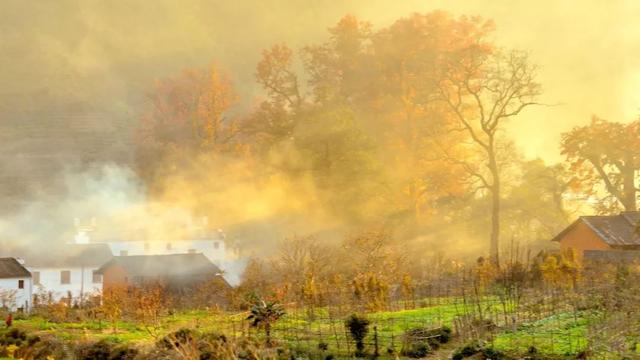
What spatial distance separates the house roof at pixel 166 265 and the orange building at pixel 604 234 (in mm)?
15400

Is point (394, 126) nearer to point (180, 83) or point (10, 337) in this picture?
point (180, 83)

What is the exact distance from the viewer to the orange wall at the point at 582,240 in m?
27.8

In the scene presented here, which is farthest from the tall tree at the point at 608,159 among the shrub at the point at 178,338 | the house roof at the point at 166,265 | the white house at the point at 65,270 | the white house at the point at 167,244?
the shrub at the point at 178,338

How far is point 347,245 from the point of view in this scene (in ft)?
87.3

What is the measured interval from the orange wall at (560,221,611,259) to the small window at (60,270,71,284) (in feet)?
78.0

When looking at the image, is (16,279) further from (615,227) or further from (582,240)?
(615,227)

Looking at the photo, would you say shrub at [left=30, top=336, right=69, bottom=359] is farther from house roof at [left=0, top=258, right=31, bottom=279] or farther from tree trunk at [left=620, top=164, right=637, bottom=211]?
tree trunk at [left=620, top=164, right=637, bottom=211]

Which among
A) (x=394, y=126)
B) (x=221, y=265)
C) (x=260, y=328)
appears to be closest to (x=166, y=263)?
(x=221, y=265)

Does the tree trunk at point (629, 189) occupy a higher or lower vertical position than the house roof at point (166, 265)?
higher

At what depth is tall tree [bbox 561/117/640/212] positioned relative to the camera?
31.1 m

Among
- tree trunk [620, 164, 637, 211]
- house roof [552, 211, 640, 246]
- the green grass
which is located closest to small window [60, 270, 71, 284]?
house roof [552, 211, 640, 246]

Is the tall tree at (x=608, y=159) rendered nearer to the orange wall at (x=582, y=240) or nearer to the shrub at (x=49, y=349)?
the orange wall at (x=582, y=240)

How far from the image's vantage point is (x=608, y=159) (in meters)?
31.5

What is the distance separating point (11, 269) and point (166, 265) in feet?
24.9
